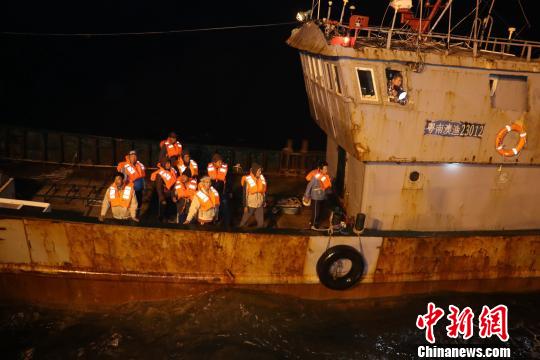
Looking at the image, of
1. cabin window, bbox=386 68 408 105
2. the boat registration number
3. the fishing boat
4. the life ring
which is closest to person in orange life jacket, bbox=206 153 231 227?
the fishing boat

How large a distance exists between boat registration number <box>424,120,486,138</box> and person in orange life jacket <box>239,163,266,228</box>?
2.90 metres

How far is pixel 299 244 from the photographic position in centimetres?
775

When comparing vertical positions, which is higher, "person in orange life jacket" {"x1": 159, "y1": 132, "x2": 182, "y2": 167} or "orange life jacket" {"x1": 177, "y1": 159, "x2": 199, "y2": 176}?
"person in orange life jacket" {"x1": 159, "y1": 132, "x2": 182, "y2": 167}

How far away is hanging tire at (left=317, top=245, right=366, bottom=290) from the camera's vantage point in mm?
7727

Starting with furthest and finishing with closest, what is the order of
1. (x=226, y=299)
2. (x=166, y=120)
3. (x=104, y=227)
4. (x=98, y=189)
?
1. (x=166, y=120)
2. (x=98, y=189)
3. (x=226, y=299)
4. (x=104, y=227)

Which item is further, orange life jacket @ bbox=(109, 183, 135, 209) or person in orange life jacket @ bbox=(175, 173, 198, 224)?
person in orange life jacket @ bbox=(175, 173, 198, 224)

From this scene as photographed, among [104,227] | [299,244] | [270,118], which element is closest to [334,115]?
[299,244]

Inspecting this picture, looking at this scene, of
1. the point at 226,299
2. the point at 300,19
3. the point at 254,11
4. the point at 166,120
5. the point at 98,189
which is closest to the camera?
the point at 226,299

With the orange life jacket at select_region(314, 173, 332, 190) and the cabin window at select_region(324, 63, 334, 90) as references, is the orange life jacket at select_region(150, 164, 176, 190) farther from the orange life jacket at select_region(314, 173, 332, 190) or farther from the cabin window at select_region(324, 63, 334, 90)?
the cabin window at select_region(324, 63, 334, 90)

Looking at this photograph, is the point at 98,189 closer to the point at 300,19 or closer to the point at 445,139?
the point at 300,19

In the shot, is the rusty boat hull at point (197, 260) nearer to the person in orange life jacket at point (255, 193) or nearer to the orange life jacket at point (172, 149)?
the person in orange life jacket at point (255, 193)

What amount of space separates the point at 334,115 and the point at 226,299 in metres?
3.78

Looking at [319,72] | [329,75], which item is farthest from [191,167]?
[329,75]

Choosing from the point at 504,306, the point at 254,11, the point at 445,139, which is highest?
the point at 254,11
